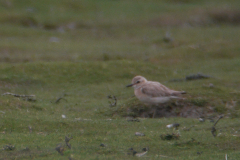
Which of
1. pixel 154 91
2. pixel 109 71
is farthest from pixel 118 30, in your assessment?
pixel 154 91

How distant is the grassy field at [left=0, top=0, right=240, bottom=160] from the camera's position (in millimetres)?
8133

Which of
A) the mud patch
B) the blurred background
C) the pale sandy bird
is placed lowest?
the blurred background

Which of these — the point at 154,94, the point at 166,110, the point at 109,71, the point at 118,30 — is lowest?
the point at 118,30

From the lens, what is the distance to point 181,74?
1997 centimetres

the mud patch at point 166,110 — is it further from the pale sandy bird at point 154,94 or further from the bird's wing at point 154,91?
the bird's wing at point 154,91

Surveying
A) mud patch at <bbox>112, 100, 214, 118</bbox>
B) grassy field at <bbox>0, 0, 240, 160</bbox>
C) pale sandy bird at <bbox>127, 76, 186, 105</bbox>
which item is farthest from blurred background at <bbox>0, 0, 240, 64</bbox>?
pale sandy bird at <bbox>127, 76, 186, 105</bbox>

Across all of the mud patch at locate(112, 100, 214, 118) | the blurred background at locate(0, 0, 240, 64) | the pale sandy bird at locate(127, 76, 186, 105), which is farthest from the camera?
the blurred background at locate(0, 0, 240, 64)

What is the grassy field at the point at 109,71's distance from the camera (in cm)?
813

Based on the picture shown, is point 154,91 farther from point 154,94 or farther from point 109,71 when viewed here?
point 109,71

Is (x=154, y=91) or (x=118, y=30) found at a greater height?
(x=154, y=91)

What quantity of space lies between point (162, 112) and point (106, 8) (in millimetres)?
24250

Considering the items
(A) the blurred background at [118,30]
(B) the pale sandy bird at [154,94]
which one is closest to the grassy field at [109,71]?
(A) the blurred background at [118,30]

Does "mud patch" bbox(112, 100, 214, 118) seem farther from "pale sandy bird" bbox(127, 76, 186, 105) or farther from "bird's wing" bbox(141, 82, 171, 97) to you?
"bird's wing" bbox(141, 82, 171, 97)

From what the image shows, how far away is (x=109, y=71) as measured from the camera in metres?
18.8
